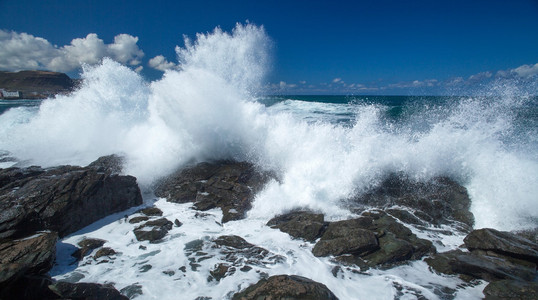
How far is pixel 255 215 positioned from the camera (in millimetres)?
7262

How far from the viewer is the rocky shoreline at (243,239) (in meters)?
3.99

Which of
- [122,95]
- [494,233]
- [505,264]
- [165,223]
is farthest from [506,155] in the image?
[122,95]

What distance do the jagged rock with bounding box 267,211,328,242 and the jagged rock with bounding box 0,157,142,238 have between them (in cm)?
443

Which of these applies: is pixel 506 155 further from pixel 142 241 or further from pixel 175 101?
pixel 175 101

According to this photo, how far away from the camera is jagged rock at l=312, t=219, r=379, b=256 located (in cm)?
537

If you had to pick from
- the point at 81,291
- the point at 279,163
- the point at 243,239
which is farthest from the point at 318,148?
the point at 81,291

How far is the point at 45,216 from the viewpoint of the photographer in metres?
5.96

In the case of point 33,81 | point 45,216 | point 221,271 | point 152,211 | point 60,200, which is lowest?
point 221,271

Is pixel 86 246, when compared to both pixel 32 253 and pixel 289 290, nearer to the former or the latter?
pixel 32 253

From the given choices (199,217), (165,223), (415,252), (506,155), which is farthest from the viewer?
(506,155)

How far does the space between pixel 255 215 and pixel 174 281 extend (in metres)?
2.95

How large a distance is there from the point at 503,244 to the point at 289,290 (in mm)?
4547

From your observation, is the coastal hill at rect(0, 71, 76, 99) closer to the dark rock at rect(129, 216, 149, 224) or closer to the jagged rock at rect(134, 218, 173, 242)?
the dark rock at rect(129, 216, 149, 224)

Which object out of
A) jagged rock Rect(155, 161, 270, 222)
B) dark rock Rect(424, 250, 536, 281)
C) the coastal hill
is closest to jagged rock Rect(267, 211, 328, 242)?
jagged rock Rect(155, 161, 270, 222)
